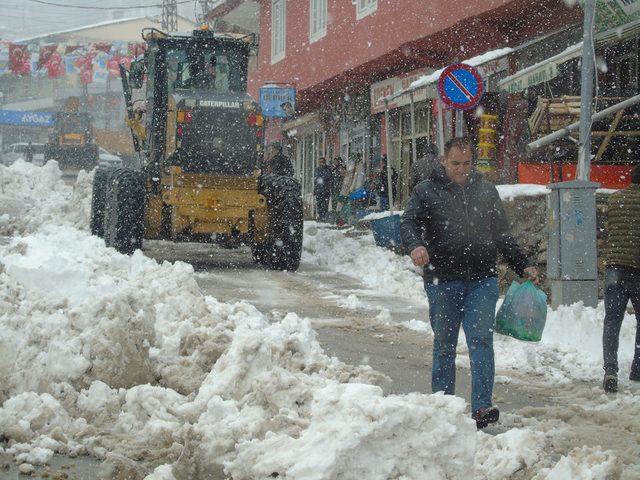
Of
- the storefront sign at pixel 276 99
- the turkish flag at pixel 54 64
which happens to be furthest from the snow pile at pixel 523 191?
the turkish flag at pixel 54 64

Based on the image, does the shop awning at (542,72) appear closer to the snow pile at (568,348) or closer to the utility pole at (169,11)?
the snow pile at (568,348)

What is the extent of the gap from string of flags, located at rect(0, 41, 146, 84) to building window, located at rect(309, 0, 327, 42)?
28405 millimetres

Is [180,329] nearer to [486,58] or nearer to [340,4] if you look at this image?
[486,58]

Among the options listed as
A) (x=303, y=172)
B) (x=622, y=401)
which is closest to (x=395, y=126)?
(x=303, y=172)

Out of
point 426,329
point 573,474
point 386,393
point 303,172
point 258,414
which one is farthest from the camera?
point 303,172

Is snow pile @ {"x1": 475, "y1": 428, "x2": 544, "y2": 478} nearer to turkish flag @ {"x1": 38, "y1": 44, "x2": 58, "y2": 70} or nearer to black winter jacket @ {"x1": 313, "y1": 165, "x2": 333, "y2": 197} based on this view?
black winter jacket @ {"x1": 313, "y1": 165, "x2": 333, "y2": 197}

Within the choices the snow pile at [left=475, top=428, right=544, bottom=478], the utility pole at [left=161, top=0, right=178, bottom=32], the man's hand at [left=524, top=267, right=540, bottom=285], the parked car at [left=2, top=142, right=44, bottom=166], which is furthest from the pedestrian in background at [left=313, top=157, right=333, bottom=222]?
the utility pole at [left=161, top=0, right=178, bottom=32]

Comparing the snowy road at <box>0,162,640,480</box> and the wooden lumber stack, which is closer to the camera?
the snowy road at <box>0,162,640,480</box>

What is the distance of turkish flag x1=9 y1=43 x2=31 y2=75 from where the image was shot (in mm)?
54250

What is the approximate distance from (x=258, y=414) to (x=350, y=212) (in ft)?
60.5

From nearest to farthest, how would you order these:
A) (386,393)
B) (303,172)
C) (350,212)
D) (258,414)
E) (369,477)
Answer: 1. (369,477)
2. (258,414)
3. (386,393)
4. (350,212)
5. (303,172)

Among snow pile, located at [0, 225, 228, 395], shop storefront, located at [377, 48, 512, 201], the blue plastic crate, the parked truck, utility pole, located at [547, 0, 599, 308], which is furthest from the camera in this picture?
the parked truck

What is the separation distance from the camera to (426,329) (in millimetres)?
9469

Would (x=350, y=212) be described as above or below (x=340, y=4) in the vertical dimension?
below
